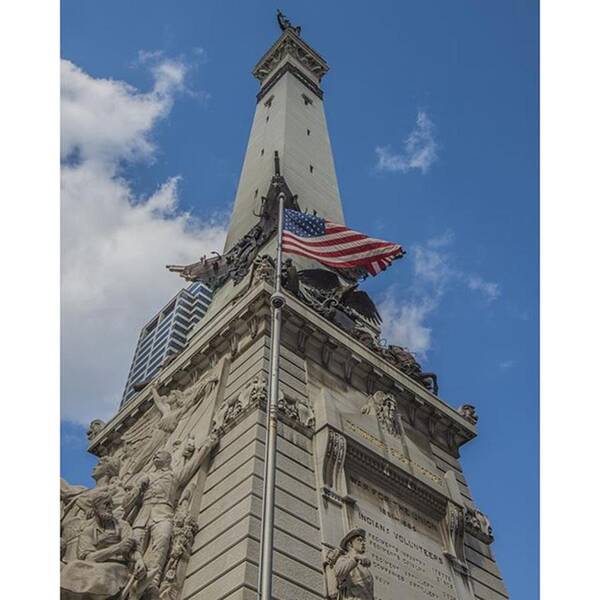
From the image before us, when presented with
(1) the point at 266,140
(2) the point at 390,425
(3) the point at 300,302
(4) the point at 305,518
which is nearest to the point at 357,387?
(2) the point at 390,425

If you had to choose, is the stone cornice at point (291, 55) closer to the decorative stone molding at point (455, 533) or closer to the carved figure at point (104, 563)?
the decorative stone molding at point (455, 533)

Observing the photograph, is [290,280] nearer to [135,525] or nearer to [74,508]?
[135,525]

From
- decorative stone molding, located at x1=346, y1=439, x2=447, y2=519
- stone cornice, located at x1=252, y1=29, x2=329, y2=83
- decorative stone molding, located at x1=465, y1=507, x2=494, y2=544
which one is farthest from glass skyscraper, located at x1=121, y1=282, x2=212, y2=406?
decorative stone molding, located at x1=346, y1=439, x2=447, y2=519

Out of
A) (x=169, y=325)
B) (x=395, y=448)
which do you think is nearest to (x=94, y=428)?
(x=395, y=448)

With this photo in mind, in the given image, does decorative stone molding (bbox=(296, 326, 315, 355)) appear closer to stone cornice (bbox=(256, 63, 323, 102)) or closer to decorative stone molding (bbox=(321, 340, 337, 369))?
decorative stone molding (bbox=(321, 340, 337, 369))

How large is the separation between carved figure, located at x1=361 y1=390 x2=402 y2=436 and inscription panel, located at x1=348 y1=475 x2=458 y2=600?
2.45 metres

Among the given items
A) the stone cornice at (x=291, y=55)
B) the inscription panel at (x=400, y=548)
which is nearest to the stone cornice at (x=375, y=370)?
the inscription panel at (x=400, y=548)

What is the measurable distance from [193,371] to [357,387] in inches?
200

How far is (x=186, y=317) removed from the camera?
3831 inches

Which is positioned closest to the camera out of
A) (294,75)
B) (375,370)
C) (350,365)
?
(350,365)

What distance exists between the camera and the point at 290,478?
16062 mm

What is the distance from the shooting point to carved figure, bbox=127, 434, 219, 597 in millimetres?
14578

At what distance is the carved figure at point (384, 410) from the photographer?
20469 millimetres

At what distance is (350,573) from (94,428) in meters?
13.7
